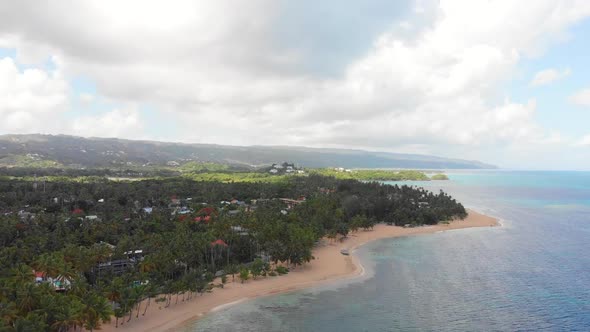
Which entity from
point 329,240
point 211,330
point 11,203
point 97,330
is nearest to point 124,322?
point 97,330

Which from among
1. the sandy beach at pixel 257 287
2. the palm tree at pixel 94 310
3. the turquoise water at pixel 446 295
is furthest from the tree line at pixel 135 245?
the turquoise water at pixel 446 295

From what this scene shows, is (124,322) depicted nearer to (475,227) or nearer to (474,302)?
(474,302)

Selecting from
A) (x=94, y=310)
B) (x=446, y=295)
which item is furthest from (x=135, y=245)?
(x=446, y=295)

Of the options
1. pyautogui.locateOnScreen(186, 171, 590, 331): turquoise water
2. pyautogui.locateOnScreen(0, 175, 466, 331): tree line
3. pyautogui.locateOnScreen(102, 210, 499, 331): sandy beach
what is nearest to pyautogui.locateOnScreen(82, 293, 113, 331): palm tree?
pyautogui.locateOnScreen(0, 175, 466, 331): tree line

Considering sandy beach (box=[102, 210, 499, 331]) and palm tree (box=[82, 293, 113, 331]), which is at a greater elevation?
palm tree (box=[82, 293, 113, 331])

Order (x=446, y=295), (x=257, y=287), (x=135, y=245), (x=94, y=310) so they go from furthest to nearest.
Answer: (x=135, y=245) < (x=257, y=287) < (x=446, y=295) < (x=94, y=310)

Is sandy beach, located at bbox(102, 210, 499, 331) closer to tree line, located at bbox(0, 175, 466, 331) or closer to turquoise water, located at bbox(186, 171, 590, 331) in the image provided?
tree line, located at bbox(0, 175, 466, 331)

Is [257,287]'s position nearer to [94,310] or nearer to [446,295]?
[94,310]
